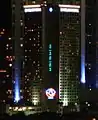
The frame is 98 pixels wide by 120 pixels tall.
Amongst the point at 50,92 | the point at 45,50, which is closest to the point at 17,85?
the point at 50,92

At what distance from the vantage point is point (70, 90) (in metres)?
26.7

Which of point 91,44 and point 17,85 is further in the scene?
point 91,44

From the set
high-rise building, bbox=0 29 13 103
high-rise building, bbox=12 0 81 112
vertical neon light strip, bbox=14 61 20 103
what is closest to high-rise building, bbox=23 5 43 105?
high-rise building, bbox=12 0 81 112

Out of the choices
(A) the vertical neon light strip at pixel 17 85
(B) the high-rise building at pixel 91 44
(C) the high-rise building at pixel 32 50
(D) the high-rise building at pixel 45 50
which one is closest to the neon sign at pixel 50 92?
(D) the high-rise building at pixel 45 50

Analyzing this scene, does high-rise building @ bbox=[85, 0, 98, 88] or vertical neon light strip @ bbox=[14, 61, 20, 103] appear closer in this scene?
vertical neon light strip @ bbox=[14, 61, 20, 103]

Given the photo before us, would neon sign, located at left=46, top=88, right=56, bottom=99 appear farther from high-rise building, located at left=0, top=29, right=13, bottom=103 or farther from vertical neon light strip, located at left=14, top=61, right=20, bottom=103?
high-rise building, located at left=0, top=29, right=13, bottom=103

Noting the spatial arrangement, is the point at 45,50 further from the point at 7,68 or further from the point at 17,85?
the point at 7,68

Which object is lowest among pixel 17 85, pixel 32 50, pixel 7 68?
pixel 17 85

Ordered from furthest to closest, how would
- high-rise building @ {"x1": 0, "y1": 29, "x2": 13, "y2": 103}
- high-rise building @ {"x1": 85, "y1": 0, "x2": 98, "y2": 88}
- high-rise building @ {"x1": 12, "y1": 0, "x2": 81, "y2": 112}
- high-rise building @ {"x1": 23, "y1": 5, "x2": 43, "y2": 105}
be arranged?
high-rise building @ {"x1": 85, "y1": 0, "x2": 98, "y2": 88} → high-rise building @ {"x1": 23, "y1": 5, "x2": 43, "y2": 105} → high-rise building @ {"x1": 12, "y1": 0, "x2": 81, "y2": 112} → high-rise building @ {"x1": 0, "y1": 29, "x2": 13, "y2": 103}

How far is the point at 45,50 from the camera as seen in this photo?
25.0 meters

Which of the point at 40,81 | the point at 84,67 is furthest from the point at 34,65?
the point at 84,67

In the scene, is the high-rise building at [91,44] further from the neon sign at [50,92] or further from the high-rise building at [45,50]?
the neon sign at [50,92]

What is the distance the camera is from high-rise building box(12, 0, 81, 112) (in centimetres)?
2520

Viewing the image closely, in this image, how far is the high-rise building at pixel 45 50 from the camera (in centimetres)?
2520
